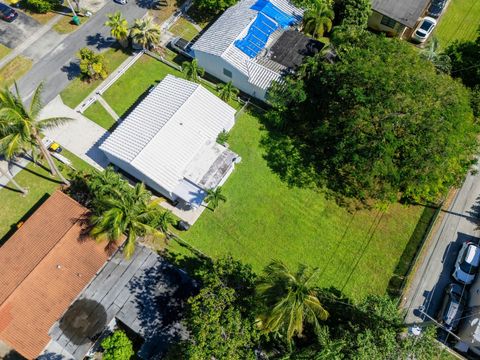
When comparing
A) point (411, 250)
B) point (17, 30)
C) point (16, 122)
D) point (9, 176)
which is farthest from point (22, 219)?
point (411, 250)

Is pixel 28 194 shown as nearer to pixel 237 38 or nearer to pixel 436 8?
pixel 237 38

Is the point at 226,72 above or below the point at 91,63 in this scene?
above

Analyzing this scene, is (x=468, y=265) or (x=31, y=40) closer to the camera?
(x=468, y=265)

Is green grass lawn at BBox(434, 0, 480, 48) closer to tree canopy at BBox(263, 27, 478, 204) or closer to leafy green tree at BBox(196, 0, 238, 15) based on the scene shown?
tree canopy at BBox(263, 27, 478, 204)

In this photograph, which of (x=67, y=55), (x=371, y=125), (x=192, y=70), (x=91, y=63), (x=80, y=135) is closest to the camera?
(x=371, y=125)

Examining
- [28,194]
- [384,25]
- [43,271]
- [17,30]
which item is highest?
[384,25]

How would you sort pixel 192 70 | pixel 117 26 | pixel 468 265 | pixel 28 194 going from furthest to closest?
pixel 117 26, pixel 192 70, pixel 28 194, pixel 468 265

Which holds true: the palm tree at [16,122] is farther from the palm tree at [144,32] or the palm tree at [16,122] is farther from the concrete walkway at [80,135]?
the palm tree at [144,32]
